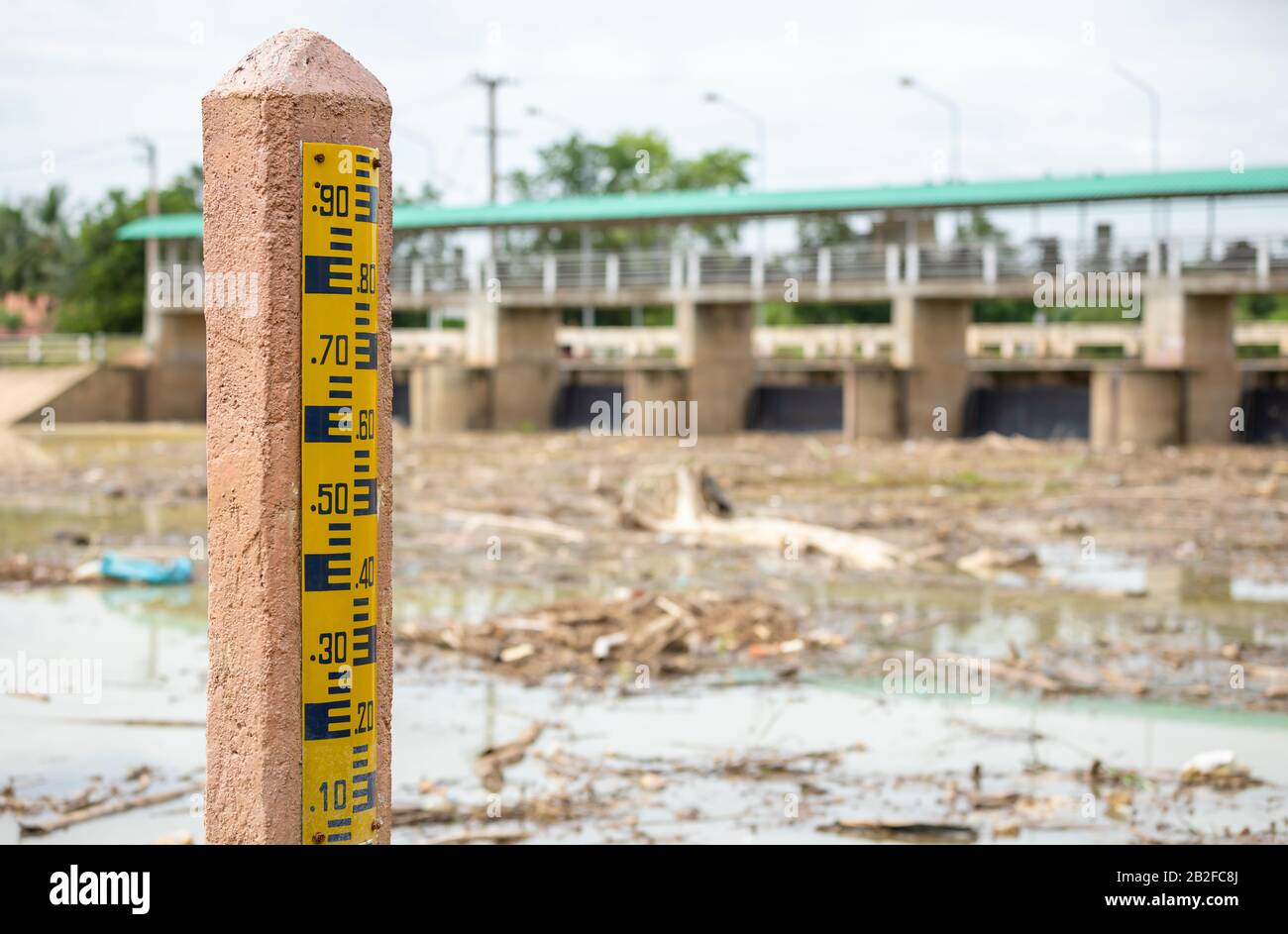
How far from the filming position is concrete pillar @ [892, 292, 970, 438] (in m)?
38.2

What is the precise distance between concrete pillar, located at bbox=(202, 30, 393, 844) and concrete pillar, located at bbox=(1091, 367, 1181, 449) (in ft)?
109

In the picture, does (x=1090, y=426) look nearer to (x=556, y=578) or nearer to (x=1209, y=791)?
(x=556, y=578)

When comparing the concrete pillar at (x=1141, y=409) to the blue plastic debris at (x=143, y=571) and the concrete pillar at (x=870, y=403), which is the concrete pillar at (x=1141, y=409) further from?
the blue plastic debris at (x=143, y=571)

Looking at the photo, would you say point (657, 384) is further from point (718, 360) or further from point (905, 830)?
point (905, 830)

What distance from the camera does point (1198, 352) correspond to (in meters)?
35.6

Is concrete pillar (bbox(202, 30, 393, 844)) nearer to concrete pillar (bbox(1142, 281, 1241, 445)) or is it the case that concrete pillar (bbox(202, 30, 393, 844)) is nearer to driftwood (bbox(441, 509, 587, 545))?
driftwood (bbox(441, 509, 587, 545))

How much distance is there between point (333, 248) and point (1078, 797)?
20.1 ft

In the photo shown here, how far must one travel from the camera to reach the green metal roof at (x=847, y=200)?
36.8m

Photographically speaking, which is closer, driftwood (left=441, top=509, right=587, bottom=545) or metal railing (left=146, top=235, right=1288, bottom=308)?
driftwood (left=441, top=509, right=587, bottom=545)

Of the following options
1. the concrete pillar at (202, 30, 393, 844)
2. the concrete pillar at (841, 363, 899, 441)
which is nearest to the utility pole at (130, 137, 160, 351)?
the concrete pillar at (841, 363, 899, 441)

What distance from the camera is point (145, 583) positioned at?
625 inches
